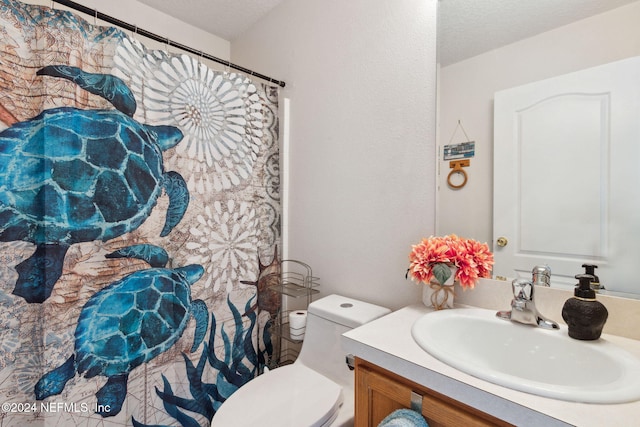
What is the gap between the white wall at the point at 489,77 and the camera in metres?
0.83

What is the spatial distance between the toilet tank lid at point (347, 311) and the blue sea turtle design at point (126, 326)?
2.02 ft

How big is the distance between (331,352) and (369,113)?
3.61 ft

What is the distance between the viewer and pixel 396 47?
1.27m

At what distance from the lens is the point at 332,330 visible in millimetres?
1269

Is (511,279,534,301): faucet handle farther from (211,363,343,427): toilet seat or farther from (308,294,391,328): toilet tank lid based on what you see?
(211,363,343,427): toilet seat

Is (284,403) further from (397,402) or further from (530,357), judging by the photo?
(530,357)

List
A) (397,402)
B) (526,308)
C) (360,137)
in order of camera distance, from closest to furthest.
→ (397,402)
(526,308)
(360,137)

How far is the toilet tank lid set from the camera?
1.19 m

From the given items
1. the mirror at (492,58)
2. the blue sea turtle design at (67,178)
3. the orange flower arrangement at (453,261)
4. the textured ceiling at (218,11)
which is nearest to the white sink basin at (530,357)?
the orange flower arrangement at (453,261)

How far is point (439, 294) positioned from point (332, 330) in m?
0.49

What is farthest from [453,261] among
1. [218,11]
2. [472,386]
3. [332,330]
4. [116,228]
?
[218,11]

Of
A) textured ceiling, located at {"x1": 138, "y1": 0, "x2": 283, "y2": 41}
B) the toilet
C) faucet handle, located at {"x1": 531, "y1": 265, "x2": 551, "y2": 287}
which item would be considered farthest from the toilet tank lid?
textured ceiling, located at {"x1": 138, "y1": 0, "x2": 283, "y2": 41}

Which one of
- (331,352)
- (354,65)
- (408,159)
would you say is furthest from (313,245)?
(354,65)

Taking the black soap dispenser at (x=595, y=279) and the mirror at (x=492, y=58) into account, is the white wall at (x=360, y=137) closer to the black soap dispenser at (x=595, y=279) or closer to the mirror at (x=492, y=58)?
the mirror at (x=492, y=58)
